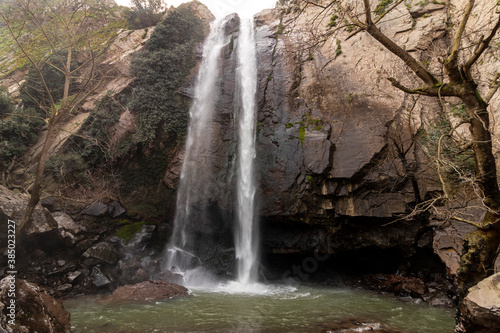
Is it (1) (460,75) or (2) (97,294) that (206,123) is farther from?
(1) (460,75)

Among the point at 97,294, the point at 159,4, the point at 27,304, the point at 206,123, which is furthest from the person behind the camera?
the point at 159,4

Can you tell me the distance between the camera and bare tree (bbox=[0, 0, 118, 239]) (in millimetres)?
7363

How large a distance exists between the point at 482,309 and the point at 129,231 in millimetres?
10303

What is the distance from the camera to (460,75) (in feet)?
13.5

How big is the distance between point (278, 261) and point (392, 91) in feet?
24.4

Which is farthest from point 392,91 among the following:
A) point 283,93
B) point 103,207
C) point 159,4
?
point 159,4

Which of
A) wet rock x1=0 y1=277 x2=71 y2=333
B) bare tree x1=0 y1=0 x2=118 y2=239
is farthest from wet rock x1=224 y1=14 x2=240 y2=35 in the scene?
wet rock x1=0 y1=277 x2=71 y2=333

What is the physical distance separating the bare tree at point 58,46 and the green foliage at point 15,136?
0.90 metres

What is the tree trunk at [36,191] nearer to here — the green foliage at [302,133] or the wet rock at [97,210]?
the wet rock at [97,210]

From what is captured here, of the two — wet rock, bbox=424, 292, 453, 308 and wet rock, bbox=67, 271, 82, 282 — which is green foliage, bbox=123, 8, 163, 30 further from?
wet rock, bbox=424, 292, 453, 308

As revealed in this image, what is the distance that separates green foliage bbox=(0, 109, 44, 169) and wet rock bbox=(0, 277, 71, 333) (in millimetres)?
9341

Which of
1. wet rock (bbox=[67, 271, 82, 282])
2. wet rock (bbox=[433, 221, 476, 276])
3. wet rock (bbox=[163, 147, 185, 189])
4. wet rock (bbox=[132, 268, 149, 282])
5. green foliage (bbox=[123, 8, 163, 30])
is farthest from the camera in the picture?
green foliage (bbox=[123, 8, 163, 30])

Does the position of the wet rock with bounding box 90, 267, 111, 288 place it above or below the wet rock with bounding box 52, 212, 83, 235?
below

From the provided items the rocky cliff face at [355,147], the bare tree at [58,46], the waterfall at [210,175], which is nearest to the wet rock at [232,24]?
the waterfall at [210,175]
